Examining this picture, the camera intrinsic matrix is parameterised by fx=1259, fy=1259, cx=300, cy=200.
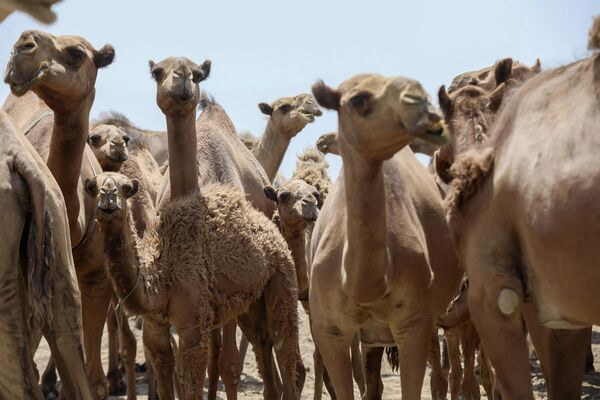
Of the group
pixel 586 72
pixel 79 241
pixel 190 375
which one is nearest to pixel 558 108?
pixel 586 72

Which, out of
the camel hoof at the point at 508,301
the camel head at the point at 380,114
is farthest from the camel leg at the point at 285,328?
the camel hoof at the point at 508,301

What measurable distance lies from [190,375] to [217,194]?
5.18 feet

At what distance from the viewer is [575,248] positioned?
5.57 m

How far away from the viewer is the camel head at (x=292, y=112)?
14.9 m

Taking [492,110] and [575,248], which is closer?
[575,248]

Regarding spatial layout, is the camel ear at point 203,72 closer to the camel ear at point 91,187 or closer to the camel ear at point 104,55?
the camel ear at point 104,55

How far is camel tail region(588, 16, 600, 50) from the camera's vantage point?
5.83 metres

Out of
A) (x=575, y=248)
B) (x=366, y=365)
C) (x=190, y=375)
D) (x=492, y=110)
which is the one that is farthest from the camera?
(x=366, y=365)

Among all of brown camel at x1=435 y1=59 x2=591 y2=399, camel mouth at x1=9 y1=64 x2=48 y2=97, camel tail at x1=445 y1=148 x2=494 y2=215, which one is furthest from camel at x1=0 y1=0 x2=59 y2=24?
camel mouth at x1=9 y1=64 x2=48 y2=97

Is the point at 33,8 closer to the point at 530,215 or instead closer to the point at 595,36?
the point at 530,215

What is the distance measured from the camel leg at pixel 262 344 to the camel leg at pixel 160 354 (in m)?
0.89

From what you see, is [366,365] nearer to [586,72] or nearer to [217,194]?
[217,194]

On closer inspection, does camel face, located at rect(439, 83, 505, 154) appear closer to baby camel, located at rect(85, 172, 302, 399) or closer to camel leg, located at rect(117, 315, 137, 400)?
baby camel, located at rect(85, 172, 302, 399)

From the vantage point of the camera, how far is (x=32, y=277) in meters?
6.76
